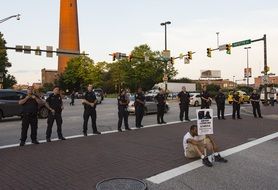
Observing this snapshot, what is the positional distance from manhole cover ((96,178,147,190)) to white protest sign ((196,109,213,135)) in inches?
93.1

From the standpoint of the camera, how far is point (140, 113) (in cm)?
1488

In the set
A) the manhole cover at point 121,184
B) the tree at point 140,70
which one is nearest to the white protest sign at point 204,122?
the manhole cover at point 121,184

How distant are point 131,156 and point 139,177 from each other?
1964 mm

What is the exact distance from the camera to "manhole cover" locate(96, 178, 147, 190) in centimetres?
578

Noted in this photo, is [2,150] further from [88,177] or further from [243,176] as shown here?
[243,176]

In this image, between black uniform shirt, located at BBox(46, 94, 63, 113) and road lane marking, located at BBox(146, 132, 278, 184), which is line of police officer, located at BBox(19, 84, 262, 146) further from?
road lane marking, located at BBox(146, 132, 278, 184)

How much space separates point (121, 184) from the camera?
19.8 ft

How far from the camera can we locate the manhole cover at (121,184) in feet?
19.0

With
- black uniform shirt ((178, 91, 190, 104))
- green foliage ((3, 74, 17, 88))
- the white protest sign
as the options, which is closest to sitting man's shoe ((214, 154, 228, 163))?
the white protest sign

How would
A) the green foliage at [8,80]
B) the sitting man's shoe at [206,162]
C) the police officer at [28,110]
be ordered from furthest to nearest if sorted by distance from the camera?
the green foliage at [8,80], the police officer at [28,110], the sitting man's shoe at [206,162]

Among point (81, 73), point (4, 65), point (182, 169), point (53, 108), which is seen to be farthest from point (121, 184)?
point (81, 73)

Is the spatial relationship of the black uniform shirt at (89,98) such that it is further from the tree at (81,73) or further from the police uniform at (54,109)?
the tree at (81,73)

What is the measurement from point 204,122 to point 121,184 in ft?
9.50

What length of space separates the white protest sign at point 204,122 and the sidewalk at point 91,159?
0.82 m
